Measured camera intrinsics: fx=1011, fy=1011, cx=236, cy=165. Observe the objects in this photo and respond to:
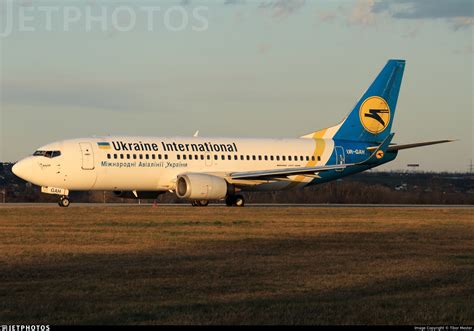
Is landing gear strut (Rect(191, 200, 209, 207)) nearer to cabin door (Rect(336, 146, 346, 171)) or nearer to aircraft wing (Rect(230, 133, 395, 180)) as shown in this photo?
aircraft wing (Rect(230, 133, 395, 180))

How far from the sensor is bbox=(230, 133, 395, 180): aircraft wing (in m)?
54.6

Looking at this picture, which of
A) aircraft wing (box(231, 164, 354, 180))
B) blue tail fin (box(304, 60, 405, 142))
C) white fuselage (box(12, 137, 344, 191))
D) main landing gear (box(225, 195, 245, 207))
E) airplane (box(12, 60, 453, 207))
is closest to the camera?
white fuselage (box(12, 137, 344, 191))

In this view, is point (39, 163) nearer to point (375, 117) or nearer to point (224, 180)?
point (224, 180)

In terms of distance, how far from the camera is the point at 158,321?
46.8 ft

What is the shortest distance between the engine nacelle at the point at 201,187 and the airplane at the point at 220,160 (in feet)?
0.17

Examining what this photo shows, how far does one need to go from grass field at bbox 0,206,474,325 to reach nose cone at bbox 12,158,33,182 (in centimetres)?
1356

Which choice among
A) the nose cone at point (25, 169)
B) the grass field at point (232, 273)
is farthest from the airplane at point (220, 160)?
the grass field at point (232, 273)

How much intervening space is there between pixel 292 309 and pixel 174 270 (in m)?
5.87

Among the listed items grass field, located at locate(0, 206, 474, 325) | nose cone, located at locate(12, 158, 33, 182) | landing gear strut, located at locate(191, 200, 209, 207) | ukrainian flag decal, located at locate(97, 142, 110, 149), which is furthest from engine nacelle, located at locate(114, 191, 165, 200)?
grass field, located at locate(0, 206, 474, 325)

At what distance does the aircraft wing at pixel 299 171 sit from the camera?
179 ft

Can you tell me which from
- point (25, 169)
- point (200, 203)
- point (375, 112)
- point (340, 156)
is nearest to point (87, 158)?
point (25, 169)

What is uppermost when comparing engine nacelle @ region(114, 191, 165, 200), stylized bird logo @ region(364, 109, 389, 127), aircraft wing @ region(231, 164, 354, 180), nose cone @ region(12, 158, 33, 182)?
stylized bird logo @ region(364, 109, 389, 127)

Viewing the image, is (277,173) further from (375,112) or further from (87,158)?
(87,158)

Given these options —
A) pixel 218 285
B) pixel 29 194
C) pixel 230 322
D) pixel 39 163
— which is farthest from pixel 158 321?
pixel 29 194
